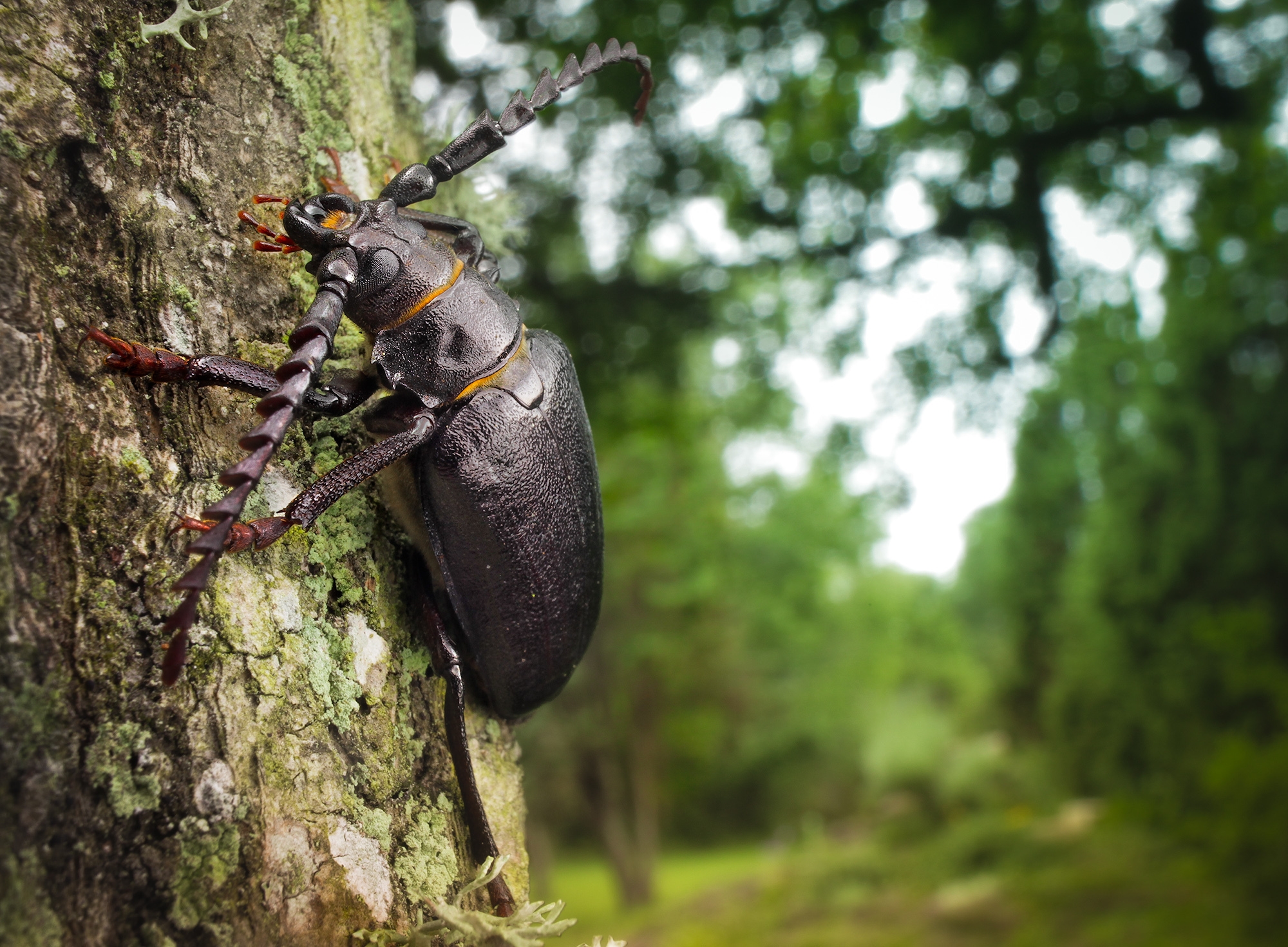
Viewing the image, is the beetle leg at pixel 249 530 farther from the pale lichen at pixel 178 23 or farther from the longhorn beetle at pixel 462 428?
the pale lichen at pixel 178 23

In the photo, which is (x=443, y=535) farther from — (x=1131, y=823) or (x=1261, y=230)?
(x=1131, y=823)

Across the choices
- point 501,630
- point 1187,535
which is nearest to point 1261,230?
point 1187,535

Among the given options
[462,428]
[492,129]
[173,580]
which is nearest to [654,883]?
[462,428]

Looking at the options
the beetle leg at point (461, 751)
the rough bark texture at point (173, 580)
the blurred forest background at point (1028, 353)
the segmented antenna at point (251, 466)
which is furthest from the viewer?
the blurred forest background at point (1028, 353)

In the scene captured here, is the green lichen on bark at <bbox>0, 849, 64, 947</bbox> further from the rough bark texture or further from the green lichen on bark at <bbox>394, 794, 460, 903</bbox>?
the green lichen on bark at <bbox>394, 794, 460, 903</bbox>

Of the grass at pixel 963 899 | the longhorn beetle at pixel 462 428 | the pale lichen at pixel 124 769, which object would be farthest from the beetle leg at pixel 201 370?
the grass at pixel 963 899

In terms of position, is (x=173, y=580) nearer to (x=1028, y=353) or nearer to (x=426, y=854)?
(x=426, y=854)
